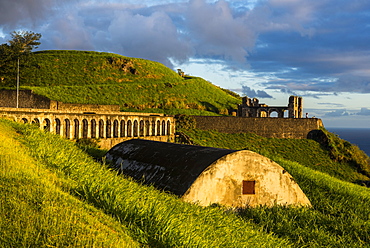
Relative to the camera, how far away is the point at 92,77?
257ft

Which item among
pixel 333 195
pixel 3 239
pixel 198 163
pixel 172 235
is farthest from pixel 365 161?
pixel 3 239

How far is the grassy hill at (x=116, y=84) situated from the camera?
65.6 metres

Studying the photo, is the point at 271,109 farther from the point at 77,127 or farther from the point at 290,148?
the point at 77,127

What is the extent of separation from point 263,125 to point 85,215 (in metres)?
50.5

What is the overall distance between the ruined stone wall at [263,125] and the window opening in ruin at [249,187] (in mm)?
38989

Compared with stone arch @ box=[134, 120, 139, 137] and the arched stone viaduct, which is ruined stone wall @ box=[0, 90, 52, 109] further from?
stone arch @ box=[134, 120, 139, 137]

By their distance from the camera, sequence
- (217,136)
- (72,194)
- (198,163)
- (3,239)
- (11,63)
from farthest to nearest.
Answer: (11,63)
(217,136)
(198,163)
(72,194)
(3,239)

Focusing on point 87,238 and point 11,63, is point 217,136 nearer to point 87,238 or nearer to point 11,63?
point 11,63

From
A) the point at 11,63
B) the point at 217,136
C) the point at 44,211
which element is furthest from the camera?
the point at 11,63

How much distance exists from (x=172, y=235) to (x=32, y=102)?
49.7 m

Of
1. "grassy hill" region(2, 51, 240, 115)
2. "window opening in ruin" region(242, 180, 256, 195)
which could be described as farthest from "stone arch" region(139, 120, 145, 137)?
"window opening in ruin" region(242, 180, 256, 195)

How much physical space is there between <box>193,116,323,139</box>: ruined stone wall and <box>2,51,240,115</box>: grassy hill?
13.0 meters

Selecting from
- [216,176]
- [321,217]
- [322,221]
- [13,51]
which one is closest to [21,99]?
[13,51]

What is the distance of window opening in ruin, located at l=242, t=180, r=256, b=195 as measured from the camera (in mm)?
13984
